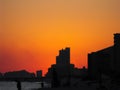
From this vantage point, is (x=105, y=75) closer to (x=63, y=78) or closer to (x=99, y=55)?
(x=99, y=55)

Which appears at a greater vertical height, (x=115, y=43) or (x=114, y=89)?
(x=115, y=43)

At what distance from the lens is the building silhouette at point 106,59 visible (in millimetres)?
153250

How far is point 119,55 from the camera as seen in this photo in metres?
153

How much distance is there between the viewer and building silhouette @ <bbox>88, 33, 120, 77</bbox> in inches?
6033

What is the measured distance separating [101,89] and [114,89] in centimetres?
547

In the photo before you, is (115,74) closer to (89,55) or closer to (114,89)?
(114,89)

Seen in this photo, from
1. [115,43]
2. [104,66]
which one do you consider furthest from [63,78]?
[115,43]

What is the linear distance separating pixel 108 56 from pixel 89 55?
16.6 metres

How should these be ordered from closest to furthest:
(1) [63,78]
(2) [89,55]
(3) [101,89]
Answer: (3) [101,89], (2) [89,55], (1) [63,78]

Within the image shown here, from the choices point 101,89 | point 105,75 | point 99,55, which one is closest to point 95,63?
point 99,55

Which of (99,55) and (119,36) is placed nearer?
→ (119,36)

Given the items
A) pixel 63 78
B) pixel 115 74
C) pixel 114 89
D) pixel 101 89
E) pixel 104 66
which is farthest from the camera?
pixel 63 78

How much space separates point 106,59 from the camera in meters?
163

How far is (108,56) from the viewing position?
6491 inches
